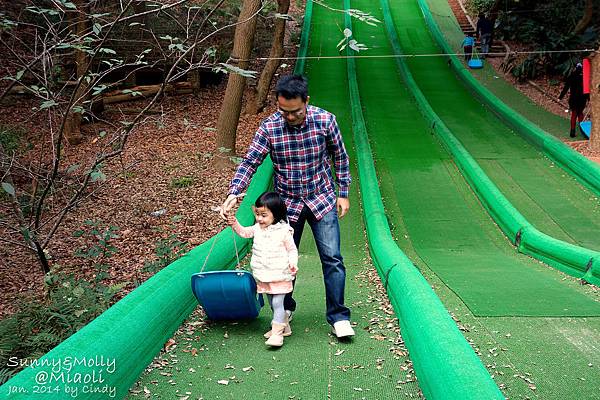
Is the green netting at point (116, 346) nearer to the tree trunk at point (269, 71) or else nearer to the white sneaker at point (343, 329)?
the white sneaker at point (343, 329)

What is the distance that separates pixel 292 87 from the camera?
3.90 m

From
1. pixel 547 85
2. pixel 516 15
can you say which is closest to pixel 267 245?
pixel 547 85

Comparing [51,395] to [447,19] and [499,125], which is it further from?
[447,19]

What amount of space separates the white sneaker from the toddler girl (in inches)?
14.1

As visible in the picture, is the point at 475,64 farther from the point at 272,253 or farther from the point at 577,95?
the point at 272,253

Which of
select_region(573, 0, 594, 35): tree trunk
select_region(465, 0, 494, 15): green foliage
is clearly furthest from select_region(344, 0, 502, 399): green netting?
select_region(465, 0, 494, 15): green foliage

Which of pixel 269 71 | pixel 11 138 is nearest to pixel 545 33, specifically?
pixel 269 71

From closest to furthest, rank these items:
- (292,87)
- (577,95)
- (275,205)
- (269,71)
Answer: (292,87) → (275,205) → (577,95) → (269,71)

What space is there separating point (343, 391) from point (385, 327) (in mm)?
1203

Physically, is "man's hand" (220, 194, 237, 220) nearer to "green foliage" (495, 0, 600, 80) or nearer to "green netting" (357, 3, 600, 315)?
"green netting" (357, 3, 600, 315)

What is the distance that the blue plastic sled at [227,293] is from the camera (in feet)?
13.9

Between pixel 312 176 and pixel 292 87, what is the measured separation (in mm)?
671

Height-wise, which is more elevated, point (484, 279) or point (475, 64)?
point (475, 64)

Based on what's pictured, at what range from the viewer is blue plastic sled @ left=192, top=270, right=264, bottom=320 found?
423 cm
